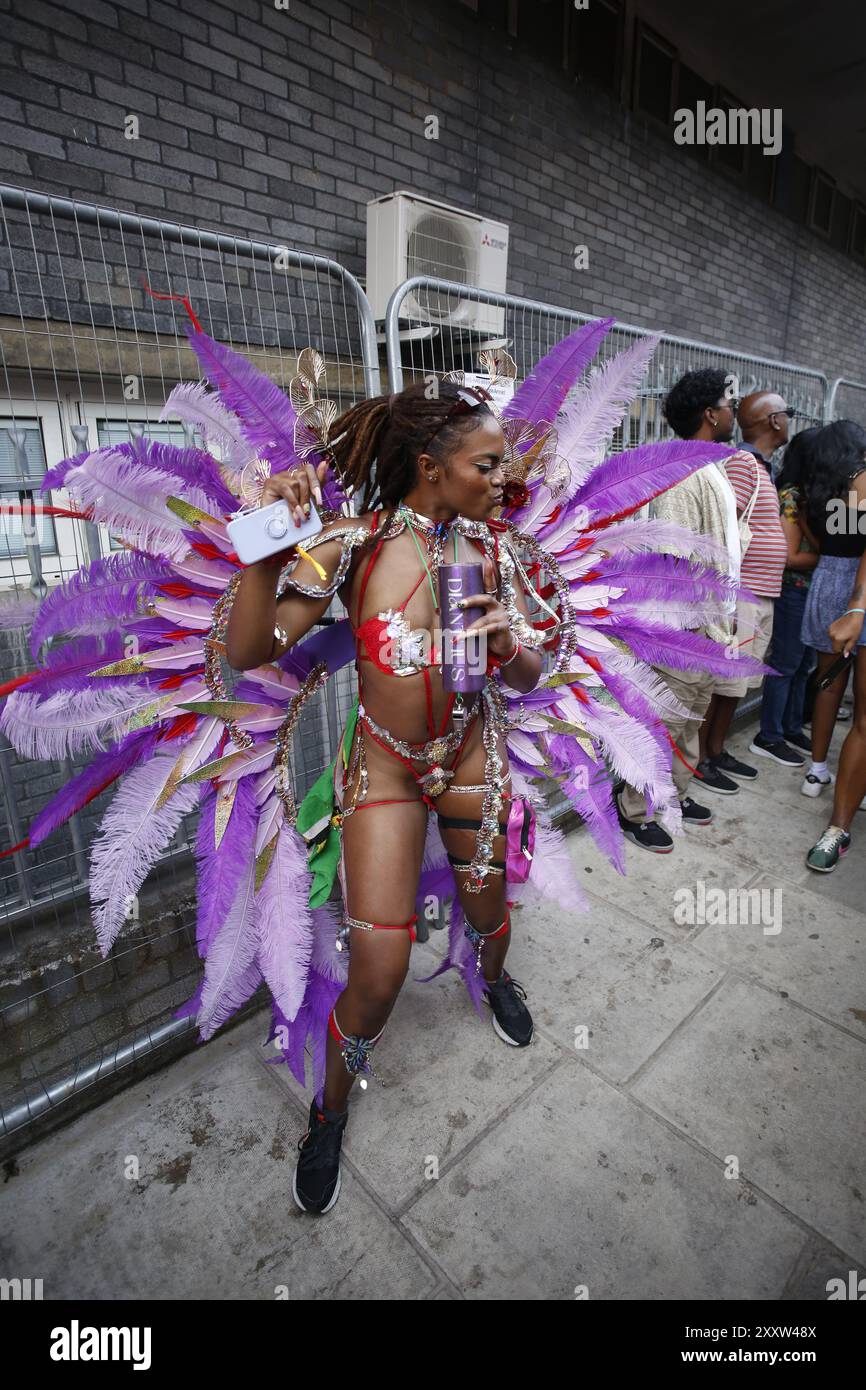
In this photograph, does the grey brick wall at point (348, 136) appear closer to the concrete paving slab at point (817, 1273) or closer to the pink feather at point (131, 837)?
the pink feather at point (131, 837)

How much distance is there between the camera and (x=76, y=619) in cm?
160

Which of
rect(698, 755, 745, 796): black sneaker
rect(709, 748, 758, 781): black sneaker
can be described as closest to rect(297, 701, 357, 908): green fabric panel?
rect(698, 755, 745, 796): black sneaker

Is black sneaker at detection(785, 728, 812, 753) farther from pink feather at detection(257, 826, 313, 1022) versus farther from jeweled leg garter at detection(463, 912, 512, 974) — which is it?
pink feather at detection(257, 826, 313, 1022)

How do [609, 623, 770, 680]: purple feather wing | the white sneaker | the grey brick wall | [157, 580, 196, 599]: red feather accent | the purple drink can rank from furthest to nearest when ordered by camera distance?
the white sneaker, the grey brick wall, [609, 623, 770, 680]: purple feather wing, [157, 580, 196, 599]: red feather accent, the purple drink can

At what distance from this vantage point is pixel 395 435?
1.56 metres

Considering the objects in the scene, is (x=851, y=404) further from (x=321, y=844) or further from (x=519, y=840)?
(x=321, y=844)

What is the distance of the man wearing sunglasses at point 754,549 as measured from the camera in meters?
3.46

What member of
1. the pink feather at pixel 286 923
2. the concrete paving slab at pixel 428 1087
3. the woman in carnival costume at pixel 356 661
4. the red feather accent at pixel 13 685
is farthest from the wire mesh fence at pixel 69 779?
the pink feather at pixel 286 923

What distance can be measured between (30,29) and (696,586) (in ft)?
12.1

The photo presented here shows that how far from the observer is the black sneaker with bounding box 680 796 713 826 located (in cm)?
369

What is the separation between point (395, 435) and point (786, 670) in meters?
3.68

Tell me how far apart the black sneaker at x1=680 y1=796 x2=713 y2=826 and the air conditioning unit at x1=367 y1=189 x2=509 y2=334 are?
10.7 ft

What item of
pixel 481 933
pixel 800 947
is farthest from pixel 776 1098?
pixel 481 933
